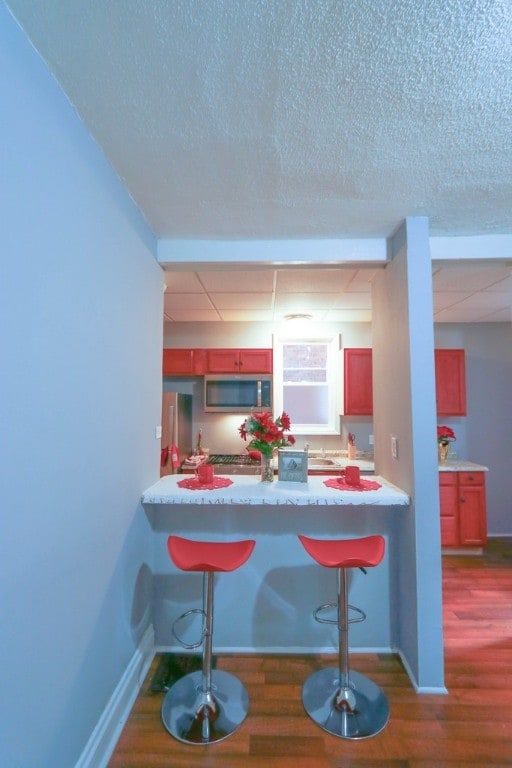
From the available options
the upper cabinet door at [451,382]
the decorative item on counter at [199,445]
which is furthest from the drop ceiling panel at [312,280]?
the decorative item on counter at [199,445]

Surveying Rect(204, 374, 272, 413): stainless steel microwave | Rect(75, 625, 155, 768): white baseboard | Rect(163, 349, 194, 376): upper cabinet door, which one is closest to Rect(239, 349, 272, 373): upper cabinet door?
Rect(204, 374, 272, 413): stainless steel microwave

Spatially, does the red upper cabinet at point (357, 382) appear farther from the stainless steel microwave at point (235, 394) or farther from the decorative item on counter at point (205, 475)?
the decorative item on counter at point (205, 475)

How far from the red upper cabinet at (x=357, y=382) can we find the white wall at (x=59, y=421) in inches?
101

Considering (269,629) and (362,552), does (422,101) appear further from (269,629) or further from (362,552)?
(269,629)

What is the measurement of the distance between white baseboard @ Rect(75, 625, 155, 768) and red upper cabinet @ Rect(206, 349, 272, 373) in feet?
8.06

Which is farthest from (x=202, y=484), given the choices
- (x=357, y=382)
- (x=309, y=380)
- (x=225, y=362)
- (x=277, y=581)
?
(x=309, y=380)

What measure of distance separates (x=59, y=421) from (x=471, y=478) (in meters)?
3.66

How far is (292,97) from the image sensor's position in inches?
42.4

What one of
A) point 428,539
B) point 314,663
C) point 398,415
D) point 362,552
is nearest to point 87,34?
point 398,415

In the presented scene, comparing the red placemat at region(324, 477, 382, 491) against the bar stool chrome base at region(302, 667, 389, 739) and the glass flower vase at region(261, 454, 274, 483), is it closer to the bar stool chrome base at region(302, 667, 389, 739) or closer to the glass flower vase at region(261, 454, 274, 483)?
the glass flower vase at region(261, 454, 274, 483)

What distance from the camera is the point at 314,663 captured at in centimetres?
186

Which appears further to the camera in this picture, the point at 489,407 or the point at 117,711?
the point at 489,407

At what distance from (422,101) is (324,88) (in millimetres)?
343

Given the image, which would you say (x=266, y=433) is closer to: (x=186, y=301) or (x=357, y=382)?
(x=186, y=301)
